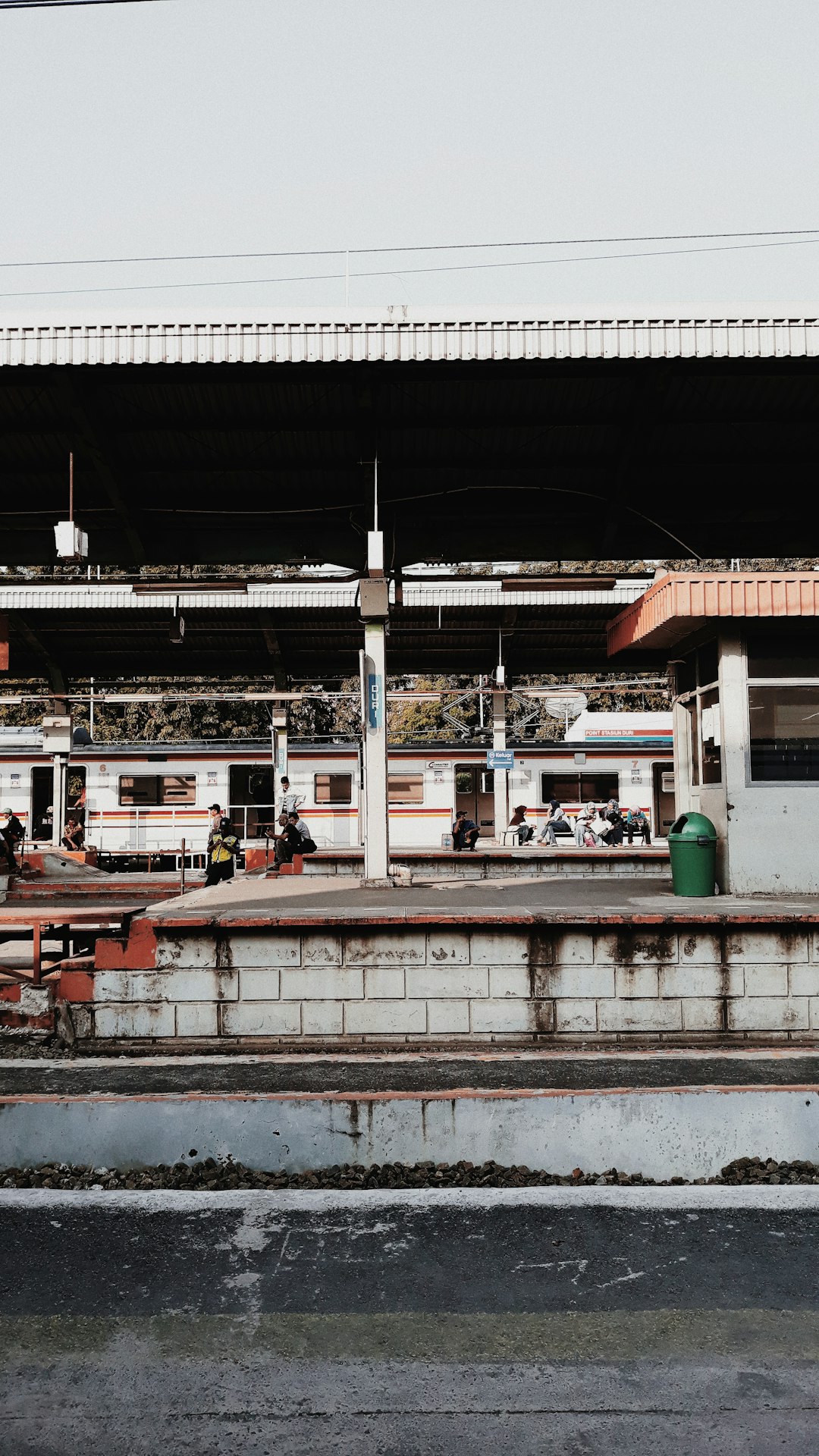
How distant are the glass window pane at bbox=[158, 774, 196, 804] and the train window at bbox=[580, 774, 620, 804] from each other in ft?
33.5

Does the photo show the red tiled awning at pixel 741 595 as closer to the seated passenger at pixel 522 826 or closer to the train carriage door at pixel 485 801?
the seated passenger at pixel 522 826

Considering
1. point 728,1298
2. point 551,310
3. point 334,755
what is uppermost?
point 551,310

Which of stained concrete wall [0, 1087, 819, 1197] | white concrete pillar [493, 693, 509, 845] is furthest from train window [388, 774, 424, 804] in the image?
stained concrete wall [0, 1087, 819, 1197]

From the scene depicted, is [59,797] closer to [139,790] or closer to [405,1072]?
[139,790]

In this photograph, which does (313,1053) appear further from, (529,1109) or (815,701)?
(815,701)

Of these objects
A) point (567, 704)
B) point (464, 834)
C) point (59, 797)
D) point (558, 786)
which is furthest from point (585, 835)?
point (59, 797)

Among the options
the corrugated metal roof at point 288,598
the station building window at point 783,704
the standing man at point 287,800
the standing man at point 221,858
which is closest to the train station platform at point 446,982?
the station building window at point 783,704

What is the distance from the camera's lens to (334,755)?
90.5ft

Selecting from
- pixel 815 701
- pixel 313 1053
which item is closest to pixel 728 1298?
pixel 313 1053

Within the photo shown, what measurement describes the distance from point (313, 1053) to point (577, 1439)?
4840 mm

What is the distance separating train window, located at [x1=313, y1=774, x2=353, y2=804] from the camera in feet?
90.5

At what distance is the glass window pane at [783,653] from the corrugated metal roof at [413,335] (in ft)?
8.34

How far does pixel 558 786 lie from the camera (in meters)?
28.9

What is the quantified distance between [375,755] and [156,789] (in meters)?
16.7
